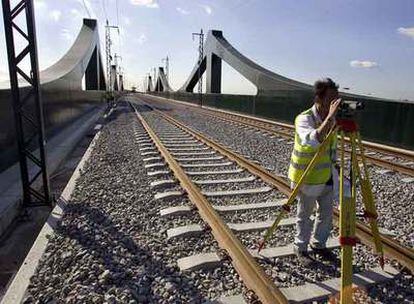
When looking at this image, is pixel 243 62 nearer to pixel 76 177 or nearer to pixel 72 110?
pixel 72 110

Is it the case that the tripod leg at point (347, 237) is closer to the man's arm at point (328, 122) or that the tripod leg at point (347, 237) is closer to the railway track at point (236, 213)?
the man's arm at point (328, 122)

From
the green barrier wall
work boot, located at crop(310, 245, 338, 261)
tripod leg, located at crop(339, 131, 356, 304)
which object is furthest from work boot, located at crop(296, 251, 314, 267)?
the green barrier wall

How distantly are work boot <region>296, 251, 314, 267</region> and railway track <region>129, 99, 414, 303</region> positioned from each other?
0.60ft

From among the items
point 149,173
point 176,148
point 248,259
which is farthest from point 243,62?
point 248,259

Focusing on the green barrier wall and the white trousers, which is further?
the green barrier wall

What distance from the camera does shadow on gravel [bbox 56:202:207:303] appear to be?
3779mm

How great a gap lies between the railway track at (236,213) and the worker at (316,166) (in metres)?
0.32

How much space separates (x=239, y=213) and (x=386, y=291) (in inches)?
98.0

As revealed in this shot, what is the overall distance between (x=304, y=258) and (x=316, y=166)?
106 cm

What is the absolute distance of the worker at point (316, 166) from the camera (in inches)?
140

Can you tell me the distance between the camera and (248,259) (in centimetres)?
409

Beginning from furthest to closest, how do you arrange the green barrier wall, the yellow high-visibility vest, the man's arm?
the green barrier wall → the yellow high-visibility vest → the man's arm

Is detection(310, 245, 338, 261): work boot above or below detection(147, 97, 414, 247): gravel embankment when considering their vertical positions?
above

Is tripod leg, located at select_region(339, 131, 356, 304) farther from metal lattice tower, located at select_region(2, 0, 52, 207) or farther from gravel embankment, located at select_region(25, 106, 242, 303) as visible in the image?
metal lattice tower, located at select_region(2, 0, 52, 207)
